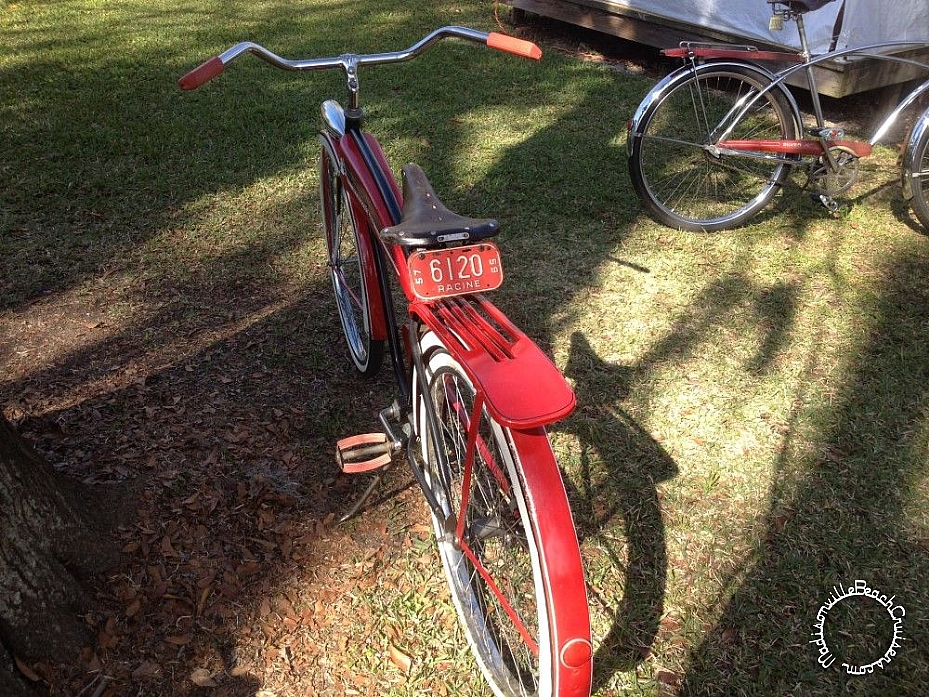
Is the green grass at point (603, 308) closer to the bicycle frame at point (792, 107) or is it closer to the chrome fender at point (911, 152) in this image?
the chrome fender at point (911, 152)

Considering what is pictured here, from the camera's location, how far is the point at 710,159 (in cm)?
436

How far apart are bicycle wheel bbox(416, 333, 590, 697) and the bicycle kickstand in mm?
217

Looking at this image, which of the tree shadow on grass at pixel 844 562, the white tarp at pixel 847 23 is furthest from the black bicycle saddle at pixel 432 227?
the white tarp at pixel 847 23

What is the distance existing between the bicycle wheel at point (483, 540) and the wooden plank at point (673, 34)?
465cm

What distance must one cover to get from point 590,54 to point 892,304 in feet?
15.1

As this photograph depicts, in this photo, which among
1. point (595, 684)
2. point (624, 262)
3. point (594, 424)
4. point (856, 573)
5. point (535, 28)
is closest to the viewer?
point (595, 684)

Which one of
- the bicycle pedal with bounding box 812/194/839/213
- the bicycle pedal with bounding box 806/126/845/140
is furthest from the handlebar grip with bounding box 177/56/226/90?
the bicycle pedal with bounding box 812/194/839/213

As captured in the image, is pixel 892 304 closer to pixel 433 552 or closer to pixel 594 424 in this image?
pixel 594 424

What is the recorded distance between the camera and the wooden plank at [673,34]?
537cm

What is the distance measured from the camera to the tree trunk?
1.99m

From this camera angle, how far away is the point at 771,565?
93.7 inches

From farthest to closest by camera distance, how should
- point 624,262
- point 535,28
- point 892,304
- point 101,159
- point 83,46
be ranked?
point 535,28 < point 83,46 < point 101,159 < point 624,262 < point 892,304

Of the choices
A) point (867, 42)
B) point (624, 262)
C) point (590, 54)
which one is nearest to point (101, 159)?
point (624, 262)

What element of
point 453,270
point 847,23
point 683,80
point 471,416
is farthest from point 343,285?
point 847,23
